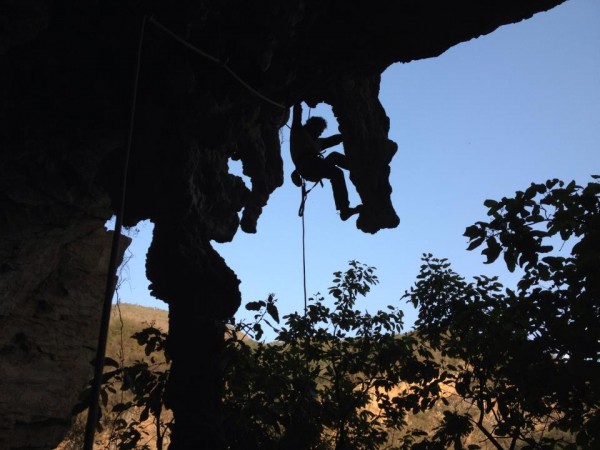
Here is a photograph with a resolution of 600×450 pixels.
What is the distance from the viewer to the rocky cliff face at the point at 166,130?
4.78 metres

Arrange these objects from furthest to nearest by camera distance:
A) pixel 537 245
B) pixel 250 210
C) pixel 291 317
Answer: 1. pixel 250 210
2. pixel 291 317
3. pixel 537 245

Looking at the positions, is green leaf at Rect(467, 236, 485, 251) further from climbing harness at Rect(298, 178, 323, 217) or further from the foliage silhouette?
climbing harness at Rect(298, 178, 323, 217)

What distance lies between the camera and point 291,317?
276 inches

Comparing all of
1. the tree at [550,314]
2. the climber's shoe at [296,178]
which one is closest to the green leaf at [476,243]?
the tree at [550,314]

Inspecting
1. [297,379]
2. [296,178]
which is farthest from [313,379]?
[296,178]

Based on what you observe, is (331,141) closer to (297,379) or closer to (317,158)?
(317,158)

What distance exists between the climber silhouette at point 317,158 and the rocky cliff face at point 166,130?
0.30m

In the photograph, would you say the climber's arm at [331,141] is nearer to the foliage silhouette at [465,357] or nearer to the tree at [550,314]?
the foliage silhouette at [465,357]

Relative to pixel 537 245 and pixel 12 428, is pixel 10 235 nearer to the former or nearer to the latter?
pixel 12 428

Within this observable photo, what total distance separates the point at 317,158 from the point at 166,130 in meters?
2.22

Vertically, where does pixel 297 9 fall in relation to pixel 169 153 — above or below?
above

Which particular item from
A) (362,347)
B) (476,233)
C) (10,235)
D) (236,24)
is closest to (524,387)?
(476,233)

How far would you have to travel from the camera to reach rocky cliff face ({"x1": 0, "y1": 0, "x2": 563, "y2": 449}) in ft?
15.7

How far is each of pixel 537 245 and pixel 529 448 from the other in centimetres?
209
